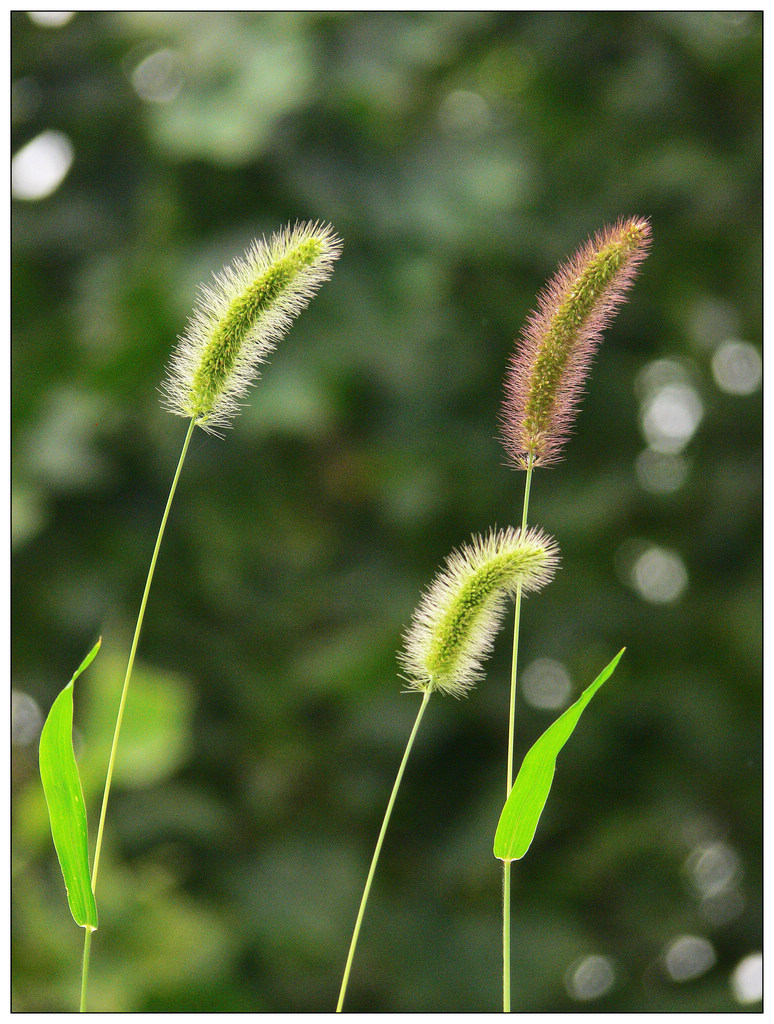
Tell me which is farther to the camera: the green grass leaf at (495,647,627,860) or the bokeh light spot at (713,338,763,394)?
the bokeh light spot at (713,338,763,394)

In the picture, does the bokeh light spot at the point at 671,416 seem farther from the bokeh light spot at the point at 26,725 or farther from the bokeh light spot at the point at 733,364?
the bokeh light spot at the point at 26,725

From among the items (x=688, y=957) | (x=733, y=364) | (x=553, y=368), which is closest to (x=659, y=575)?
(x=733, y=364)

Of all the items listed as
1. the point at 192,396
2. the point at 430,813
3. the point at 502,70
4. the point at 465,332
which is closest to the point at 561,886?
the point at 430,813

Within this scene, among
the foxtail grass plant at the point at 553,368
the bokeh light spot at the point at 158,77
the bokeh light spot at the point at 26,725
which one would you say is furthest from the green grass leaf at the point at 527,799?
the bokeh light spot at the point at 158,77

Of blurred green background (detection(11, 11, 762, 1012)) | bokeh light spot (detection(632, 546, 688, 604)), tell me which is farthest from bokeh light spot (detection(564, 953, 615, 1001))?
bokeh light spot (detection(632, 546, 688, 604))

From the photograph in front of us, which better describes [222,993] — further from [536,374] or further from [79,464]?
[536,374]

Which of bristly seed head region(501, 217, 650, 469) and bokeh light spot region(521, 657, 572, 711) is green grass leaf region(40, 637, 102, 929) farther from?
bokeh light spot region(521, 657, 572, 711)
